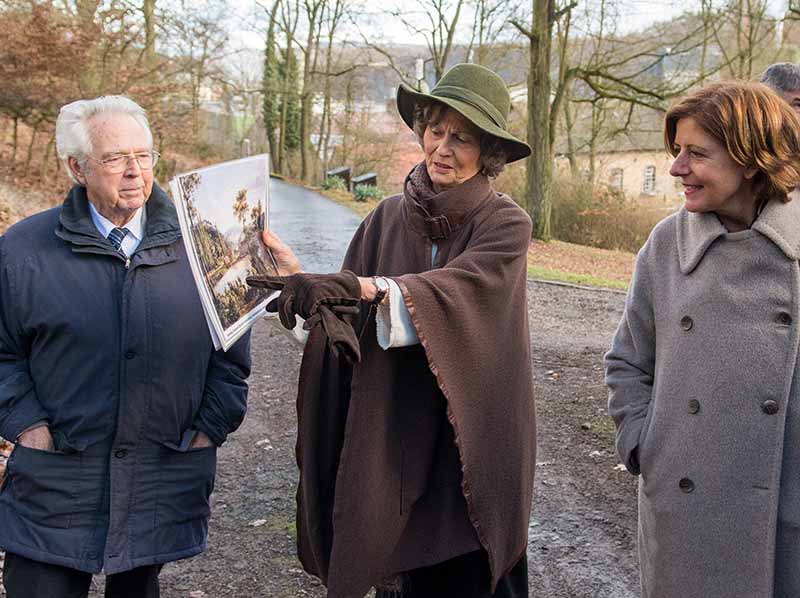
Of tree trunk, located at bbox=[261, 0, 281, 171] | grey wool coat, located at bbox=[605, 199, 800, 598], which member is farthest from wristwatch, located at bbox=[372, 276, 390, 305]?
tree trunk, located at bbox=[261, 0, 281, 171]

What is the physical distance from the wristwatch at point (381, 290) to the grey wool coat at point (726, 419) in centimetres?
85

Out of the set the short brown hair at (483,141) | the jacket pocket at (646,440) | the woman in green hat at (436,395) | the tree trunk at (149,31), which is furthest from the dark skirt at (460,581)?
the tree trunk at (149,31)

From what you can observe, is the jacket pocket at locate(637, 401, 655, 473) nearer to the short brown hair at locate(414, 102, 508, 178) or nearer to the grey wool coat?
the grey wool coat

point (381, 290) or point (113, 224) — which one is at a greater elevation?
point (113, 224)

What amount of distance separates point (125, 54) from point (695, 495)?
17108 millimetres

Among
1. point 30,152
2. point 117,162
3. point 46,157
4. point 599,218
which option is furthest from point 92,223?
point 599,218

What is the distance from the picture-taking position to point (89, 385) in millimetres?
2662

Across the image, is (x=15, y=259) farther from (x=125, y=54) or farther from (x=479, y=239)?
(x=125, y=54)

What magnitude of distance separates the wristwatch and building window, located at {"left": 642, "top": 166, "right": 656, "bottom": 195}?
1570 inches

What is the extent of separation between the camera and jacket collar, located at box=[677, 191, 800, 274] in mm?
2357

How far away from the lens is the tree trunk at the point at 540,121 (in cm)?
1788

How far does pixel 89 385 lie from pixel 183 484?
0.45 meters

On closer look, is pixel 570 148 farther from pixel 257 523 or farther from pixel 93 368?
pixel 93 368

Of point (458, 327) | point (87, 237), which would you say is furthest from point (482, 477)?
point (87, 237)
